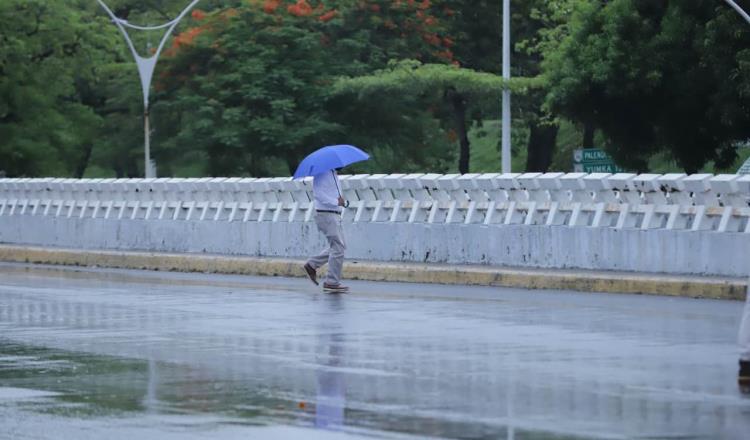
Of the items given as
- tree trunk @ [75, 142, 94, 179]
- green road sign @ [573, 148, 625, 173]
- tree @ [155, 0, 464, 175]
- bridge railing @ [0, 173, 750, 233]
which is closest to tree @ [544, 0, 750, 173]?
green road sign @ [573, 148, 625, 173]

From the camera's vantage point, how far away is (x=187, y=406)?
34.9 feet

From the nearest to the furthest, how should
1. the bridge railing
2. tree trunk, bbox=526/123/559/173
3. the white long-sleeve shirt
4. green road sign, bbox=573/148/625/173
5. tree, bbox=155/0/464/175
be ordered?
the white long-sleeve shirt, the bridge railing, green road sign, bbox=573/148/625/173, tree, bbox=155/0/464/175, tree trunk, bbox=526/123/559/173

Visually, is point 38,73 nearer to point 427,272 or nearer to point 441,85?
point 441,85

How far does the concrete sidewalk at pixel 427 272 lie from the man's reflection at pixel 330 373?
13.7ft

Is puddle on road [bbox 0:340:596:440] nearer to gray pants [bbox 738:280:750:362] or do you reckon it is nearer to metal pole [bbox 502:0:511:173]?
gray pants [bbox 738:280:750:362]

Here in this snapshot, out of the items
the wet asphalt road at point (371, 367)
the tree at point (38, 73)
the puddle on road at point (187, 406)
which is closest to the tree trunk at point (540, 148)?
the tree at point (38, 73)

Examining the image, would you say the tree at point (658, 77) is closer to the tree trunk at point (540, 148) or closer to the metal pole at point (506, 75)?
the metal pole at point (506, 75)

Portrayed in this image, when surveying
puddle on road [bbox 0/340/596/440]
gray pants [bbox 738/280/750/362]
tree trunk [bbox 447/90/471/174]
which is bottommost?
puddle on road [bbox 0/340/596/440]

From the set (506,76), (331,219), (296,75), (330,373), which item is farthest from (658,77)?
(330,373)

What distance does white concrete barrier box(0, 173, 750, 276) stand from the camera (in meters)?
22.0

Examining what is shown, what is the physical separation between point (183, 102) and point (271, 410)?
47.5 m

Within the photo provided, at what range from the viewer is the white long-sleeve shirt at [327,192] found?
2145cm

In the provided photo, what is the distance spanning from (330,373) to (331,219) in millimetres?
9182

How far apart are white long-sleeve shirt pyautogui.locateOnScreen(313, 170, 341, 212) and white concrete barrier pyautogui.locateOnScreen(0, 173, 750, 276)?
369 centimetres
